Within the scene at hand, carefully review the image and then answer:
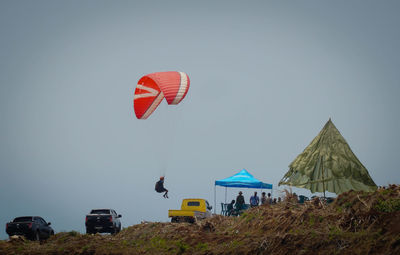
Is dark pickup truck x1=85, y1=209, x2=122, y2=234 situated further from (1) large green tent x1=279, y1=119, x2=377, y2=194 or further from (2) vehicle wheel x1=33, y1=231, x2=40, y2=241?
(1) large green tent x1=279, y1=119, x2=377, y2=194

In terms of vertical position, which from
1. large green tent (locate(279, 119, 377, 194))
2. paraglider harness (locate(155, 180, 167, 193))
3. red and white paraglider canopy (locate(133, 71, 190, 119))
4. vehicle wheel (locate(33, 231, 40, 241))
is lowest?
vehicle wheel (locate(33, 231, 40, 241))

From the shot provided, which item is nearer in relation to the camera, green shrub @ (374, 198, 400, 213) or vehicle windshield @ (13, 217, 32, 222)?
green shrub @ (374, 198, 400, 213)

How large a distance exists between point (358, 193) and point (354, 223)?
3111 millimetres

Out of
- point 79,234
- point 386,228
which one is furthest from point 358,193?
point 79,234

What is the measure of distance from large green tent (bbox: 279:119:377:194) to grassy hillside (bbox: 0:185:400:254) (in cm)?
248

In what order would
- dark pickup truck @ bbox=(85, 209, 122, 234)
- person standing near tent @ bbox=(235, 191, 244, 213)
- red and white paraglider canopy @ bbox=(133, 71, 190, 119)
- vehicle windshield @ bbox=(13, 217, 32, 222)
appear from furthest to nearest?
red and white paraglider canopy @ bbox=(133, 71, 190, 119)
person standing near tent @ bbox=(235, 191, 244, 213)
dark pickup truck @ bbox=(85, 209, 122, 234)
vehicle windshield @ bbox=(13, 217, 32, 222)

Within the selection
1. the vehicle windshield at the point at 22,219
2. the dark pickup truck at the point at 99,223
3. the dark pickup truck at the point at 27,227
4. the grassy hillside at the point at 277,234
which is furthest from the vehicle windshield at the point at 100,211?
the vehicle windshield at the point at 22,219

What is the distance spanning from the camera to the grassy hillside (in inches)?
712

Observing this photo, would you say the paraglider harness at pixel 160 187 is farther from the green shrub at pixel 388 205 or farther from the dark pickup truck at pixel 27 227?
the green shrub at pixel 388 205

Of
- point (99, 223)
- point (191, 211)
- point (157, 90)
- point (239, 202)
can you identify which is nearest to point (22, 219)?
point (99, 223)

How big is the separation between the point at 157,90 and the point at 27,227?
14.2 m

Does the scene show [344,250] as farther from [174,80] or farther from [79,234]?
[174,80]

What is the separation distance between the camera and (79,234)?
28000 millimetres

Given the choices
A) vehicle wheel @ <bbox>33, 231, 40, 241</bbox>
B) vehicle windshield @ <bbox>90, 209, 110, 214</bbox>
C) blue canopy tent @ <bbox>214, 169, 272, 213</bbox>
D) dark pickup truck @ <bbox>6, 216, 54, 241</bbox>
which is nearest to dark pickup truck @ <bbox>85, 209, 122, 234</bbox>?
vehicle windshield @ <bbox>90, 209, 110, 214</bbox>
